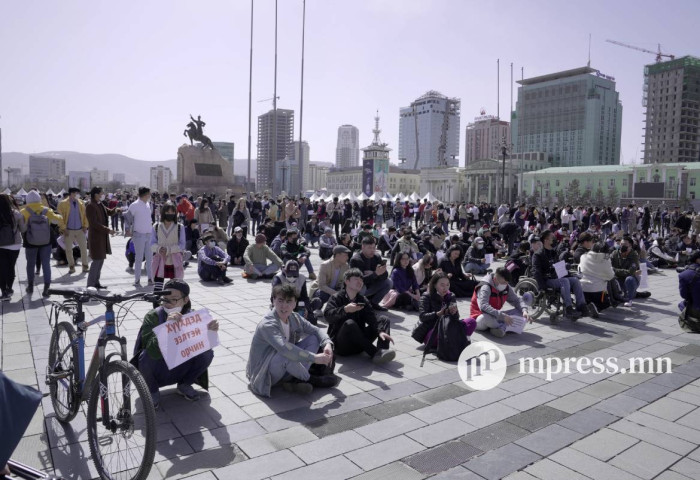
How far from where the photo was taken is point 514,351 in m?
6.63

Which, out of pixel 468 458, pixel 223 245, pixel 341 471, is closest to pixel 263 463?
pixel 341 471

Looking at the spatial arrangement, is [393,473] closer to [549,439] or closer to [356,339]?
[549,439]

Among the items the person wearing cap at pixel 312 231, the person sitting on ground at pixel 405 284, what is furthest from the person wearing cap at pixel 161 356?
the person wearing cap at pixel 312 231

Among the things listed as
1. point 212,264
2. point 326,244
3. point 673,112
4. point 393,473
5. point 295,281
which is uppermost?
point 673,112

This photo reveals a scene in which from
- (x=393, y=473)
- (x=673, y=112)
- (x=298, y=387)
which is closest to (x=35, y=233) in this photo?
(x=298, y=387)

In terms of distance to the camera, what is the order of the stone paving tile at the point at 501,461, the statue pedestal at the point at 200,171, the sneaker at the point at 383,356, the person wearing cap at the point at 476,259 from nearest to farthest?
the stone paving tile at the point at 501,461, the sneaker at the point at 383,356, the person wearing cap at the point at 476,259, the statue pedestal at the point at 200,171

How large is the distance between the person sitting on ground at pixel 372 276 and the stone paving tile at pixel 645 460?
488 cm

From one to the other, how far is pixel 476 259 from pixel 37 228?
364 inches

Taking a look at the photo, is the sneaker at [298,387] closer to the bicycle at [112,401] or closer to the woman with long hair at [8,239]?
the bicycle at [112,401]

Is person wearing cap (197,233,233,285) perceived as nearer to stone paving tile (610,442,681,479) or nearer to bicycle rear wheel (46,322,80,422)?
bicycle rear wheel (46,322,80,422)

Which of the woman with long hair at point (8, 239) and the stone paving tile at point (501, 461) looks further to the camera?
the woman with long hair at point (8, 239)

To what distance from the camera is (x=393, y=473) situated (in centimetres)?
358

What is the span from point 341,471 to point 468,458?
958mm

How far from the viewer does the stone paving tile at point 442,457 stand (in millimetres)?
3672
